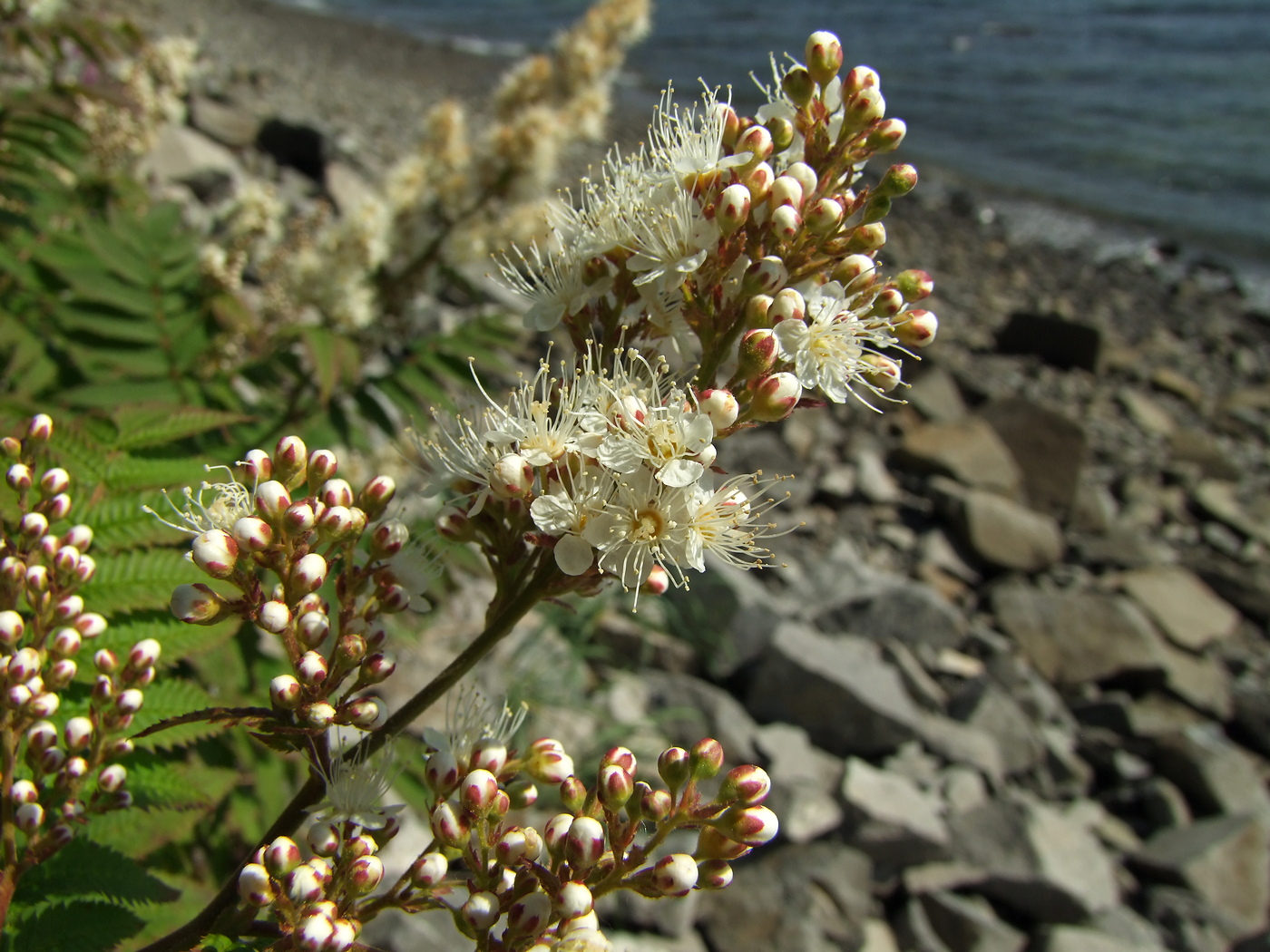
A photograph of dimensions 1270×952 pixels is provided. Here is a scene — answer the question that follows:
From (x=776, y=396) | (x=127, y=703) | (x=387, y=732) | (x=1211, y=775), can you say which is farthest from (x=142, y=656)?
(x=1211, y=775)

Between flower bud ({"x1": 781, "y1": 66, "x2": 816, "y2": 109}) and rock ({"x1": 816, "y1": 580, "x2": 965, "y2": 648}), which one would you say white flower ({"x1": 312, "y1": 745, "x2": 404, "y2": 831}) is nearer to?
flower bud ({"x1": 781, "y1": 66, "x2": 816, "y2": 109})

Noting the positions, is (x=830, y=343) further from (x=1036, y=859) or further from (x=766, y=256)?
(x=1036, y=859)

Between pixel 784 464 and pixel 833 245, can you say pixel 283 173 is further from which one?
pixel 833 245

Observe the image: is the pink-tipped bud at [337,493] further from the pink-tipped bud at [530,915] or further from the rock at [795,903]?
the rock at [795,903]

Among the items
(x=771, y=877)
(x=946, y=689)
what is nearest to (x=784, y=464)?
(x=946, y=689)

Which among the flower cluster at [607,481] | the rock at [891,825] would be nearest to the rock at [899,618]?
the rock at [891,825]

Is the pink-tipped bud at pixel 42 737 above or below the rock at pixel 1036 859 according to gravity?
above

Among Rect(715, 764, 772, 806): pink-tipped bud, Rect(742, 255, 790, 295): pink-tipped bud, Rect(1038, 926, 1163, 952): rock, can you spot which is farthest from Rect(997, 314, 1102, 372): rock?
Rect(715, 764, 772, 806): pink-tipped bud
